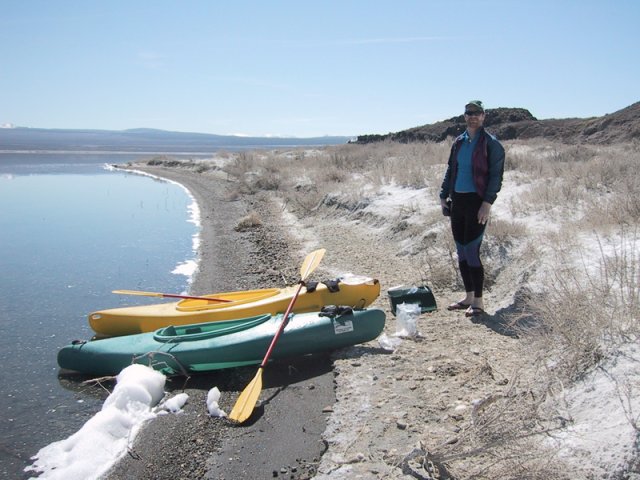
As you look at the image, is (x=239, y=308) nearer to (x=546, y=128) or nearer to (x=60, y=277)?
(x=60, y=277)

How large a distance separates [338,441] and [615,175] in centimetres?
684

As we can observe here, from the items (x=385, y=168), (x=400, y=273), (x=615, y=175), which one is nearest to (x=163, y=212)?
(x=385, y=168)

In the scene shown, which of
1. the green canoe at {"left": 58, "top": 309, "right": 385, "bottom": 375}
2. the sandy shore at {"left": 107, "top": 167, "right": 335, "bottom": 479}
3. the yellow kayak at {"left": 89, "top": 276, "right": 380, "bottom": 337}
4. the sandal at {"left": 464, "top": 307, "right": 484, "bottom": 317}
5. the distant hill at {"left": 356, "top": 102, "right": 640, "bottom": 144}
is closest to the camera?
the sandy shore at {"left": 107, "top": 167, "right": 335, "bottom": 479}

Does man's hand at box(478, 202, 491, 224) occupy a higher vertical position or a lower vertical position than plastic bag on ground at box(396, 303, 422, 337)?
higher

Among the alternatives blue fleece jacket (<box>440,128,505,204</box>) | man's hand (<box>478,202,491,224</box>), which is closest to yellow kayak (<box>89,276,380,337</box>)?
man's hand (<box>478,202,491,224</box>)

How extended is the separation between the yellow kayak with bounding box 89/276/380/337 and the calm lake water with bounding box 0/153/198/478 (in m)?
0.64

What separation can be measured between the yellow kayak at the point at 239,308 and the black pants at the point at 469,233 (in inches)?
38.8

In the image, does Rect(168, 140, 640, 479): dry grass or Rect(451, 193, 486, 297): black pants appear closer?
Rect(168, 140, 640, 479): dry grass

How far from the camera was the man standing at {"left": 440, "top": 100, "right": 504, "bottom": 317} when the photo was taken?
4.66 metres

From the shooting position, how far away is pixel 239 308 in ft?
18.4

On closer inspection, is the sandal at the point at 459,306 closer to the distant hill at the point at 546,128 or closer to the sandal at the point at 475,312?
the sandal at the point at 475,312

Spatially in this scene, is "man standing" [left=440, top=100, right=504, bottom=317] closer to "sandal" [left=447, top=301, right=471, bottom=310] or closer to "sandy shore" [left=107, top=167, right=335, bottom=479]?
"sandal" [left=447, top=301, right=471, bottom=310]

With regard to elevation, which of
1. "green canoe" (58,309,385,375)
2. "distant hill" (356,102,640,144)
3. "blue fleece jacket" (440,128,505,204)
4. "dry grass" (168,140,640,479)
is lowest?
"green canoe" (58,309,385,375)

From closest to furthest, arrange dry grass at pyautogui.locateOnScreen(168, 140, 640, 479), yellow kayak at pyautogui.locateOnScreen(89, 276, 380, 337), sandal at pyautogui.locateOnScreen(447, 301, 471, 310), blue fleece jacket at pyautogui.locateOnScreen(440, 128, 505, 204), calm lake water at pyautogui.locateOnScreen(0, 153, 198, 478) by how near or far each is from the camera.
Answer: dry grass at pyautogui.locateOnScreen(168, 140, 640, 479), calm lake water at pyautogui.locateOnScreen(0, 153, 198, 478), blue fleece jacket at pyautogui.locateOnScreen(440, 128, 505, 204), sandal at pyautogui.locateOnScreen(447, 301, 471, 310), yellow kayak at pyautogui.locateOnScreen(89, 276, 380, 337)
